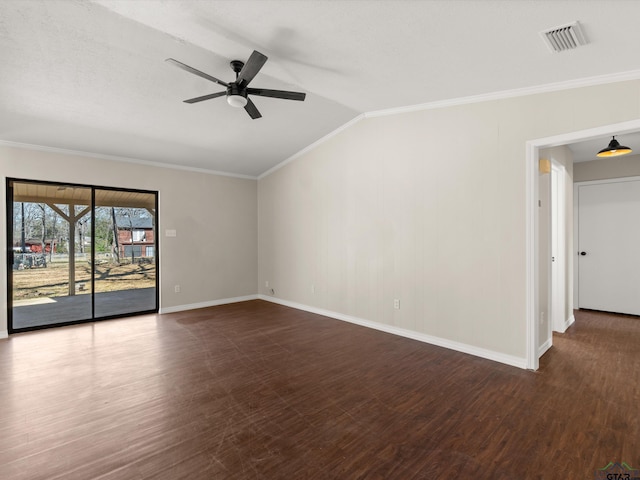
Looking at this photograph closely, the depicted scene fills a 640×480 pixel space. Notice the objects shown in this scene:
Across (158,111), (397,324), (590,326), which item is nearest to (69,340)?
(158,111)

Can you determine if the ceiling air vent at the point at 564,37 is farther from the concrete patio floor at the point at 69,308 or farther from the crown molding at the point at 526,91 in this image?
the concrete patio floor at the point at 69,308

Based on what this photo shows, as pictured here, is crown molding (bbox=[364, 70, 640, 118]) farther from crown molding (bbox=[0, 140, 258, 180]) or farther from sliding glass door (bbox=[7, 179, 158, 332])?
sliding glass door (bbox=[7, 179, 158, 332])

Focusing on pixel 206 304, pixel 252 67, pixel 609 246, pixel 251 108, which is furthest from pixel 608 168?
pixel 206 304

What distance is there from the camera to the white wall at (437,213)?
124 inches

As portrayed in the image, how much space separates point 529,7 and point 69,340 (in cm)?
608

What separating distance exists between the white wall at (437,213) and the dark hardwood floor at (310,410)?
20.7 inches

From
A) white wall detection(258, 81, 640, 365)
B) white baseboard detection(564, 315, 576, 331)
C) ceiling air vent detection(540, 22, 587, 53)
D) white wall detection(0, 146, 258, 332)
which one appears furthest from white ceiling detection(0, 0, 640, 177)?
white baseboard detection(564, 315, 576, 331)

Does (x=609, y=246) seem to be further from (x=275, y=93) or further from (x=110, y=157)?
(x=110, y=157)

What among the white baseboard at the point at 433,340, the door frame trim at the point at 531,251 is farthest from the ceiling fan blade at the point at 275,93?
the white baseboard at the point at 433,340

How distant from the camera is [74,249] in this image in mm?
5008

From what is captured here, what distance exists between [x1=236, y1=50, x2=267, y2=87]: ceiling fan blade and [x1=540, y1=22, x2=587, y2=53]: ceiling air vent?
2105 mm

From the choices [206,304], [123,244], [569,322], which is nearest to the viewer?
[569,322]

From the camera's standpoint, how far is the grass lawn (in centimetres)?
461

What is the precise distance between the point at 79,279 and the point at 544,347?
6837 millimetres
